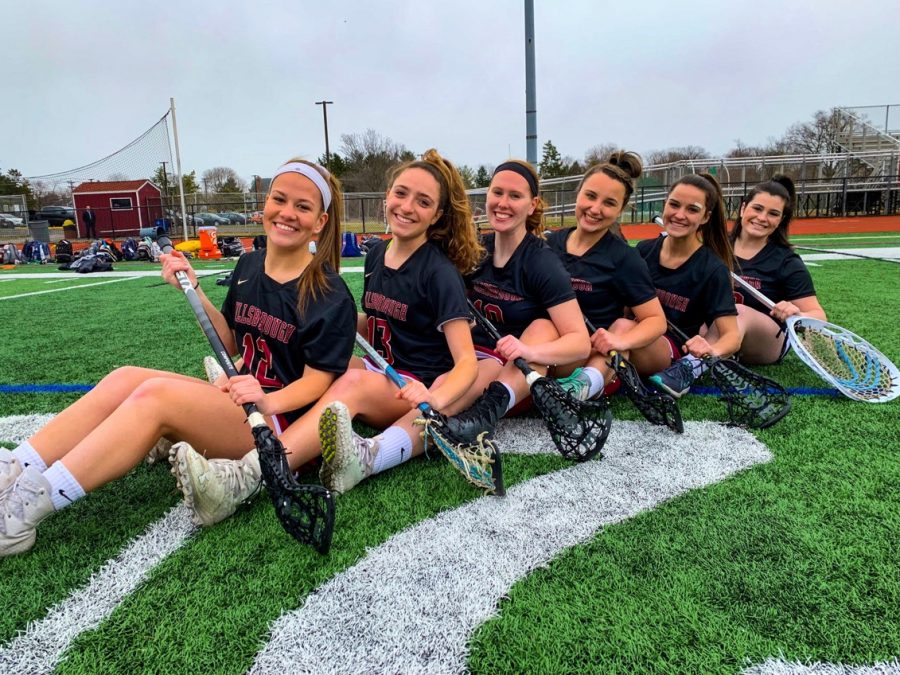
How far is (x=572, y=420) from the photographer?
214 centimetres

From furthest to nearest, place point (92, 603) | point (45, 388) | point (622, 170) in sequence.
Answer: point (45, 388)
point (622, 170)
point (92, 603)

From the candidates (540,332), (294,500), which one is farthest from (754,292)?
(294,500)

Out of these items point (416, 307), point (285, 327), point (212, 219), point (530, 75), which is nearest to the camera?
point (285, 327)

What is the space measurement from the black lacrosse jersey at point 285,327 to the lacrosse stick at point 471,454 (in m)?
0.36

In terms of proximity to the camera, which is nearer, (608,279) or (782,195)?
(608,279)

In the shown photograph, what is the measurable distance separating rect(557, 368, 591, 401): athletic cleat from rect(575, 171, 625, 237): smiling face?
2.49 ft

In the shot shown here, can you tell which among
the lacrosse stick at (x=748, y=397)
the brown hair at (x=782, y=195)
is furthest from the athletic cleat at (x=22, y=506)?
the brown hair at (x=782, y=195)

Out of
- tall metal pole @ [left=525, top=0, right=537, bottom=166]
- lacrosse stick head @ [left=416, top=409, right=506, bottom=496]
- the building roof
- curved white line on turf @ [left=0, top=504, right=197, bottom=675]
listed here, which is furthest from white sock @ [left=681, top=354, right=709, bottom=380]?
the building roof

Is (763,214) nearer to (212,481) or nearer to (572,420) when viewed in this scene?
(572,420)

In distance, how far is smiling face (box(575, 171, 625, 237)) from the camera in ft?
→ 9.05

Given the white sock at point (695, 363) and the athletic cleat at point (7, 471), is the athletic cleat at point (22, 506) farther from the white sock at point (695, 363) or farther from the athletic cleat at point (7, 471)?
the white sock at point (695, 363)

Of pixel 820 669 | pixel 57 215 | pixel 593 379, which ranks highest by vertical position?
pixel 57 215

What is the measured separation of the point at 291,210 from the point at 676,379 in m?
1.91

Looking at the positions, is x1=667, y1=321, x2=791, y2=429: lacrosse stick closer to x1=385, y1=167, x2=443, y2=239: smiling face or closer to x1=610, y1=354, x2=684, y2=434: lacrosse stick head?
x1=610, y1=354, x2=684, y2=434: lacrosse stick head
